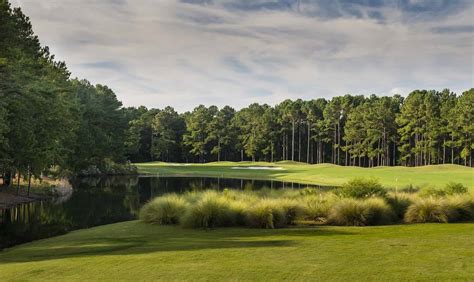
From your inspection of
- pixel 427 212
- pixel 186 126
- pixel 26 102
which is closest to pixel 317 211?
pixel 427 212

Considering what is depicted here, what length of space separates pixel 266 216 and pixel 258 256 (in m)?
5.20

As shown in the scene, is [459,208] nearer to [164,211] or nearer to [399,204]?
[399,204]

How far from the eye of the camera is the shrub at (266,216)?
1319cm

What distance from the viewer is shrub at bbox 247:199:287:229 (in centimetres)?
1319

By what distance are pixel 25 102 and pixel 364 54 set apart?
21070 millimetres

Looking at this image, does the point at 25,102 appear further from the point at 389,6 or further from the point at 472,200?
the point at 472,200

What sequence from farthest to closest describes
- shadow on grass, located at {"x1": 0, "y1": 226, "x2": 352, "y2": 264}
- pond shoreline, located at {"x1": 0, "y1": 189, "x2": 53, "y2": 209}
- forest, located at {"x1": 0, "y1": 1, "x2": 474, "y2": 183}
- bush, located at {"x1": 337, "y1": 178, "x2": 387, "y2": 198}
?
pond shoreline, located at {"x1": 0, "y1": 189, "x2": 53, "y2": 209} < forest, located at {"x1": 0, "y1": 1, "x2": 474, "y2": 183} < bush, located at {"x1": 337, "y1": 178, "x2": 387, "y2": 198} < shadow on grass, located at {"x1": 0, "y1": 226, "x2": 352, "y2": 264}

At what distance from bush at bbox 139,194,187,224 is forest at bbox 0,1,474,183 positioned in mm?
10238

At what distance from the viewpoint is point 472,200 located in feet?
48.6

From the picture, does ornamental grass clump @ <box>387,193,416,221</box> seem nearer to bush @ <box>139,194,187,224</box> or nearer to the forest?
bush @ <box>139,194,187,224</box>

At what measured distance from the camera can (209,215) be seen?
1329 centimetres

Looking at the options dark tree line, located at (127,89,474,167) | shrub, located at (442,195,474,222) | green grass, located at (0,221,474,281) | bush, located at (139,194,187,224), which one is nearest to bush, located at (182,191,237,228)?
bush, located at (139,194,187,224)

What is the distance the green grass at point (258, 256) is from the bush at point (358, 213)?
5.24 feet

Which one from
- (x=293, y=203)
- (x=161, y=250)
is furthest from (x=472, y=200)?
(x=161, y=250)
